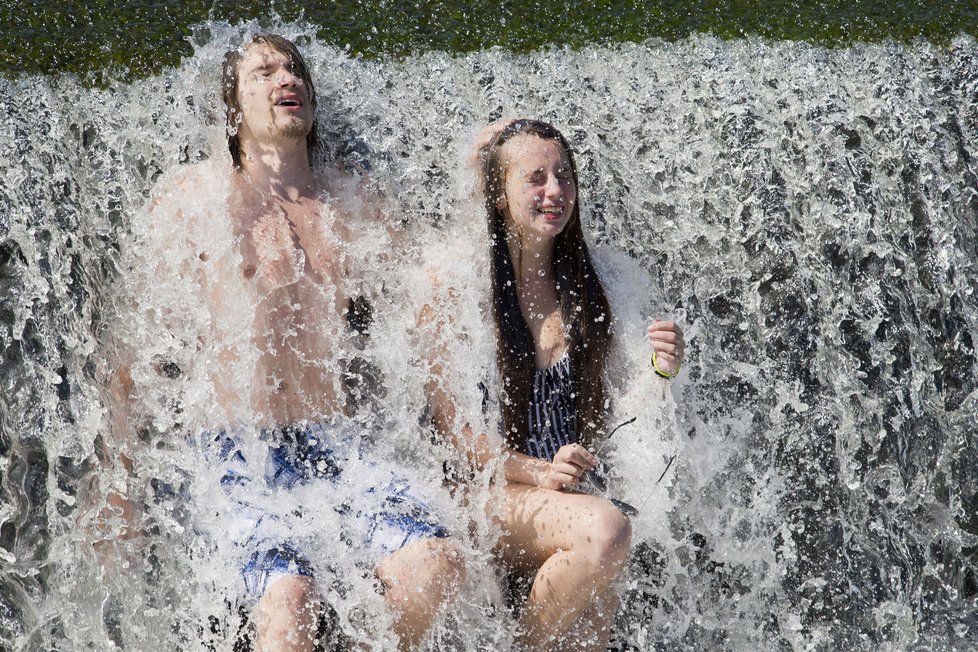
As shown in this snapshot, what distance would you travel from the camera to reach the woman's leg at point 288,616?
10.1ft

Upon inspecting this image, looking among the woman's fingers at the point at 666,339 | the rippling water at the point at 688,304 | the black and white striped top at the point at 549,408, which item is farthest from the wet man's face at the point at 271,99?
the woman's fingers at the point at 666,339

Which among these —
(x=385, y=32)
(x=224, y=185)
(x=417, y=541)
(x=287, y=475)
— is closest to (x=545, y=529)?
(x=417, y=541)

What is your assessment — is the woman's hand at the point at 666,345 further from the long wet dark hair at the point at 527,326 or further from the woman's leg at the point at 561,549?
the woman's leg at the point at 561,549

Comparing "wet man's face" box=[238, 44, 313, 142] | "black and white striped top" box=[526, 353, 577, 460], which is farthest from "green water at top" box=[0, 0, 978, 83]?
"black and white striped top" box=[526, 353, 577, 460]

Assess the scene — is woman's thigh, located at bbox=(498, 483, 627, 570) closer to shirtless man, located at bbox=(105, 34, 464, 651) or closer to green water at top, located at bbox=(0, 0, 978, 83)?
shirtless man, located at bbox=(105, 34, 464, 651)

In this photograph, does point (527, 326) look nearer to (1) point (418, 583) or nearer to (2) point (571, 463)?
(2) point (571, 463)

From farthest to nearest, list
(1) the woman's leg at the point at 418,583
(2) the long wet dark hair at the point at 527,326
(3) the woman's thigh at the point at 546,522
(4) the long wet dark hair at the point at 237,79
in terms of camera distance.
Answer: (4) the long wet dark hair at the point at 237,79, (2) the long wet dark hair at the point at 527,326, (3) the woman's thigh at the point at 546,522, (1) the woman's leg at the point at 418,583

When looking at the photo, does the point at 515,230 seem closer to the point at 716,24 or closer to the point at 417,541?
the point at 417,541

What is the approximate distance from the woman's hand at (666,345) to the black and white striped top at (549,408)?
27 cm

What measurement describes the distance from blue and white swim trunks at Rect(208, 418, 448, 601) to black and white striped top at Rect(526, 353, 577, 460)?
0.40m

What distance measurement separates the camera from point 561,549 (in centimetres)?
344

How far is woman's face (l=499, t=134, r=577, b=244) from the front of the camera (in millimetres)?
3613

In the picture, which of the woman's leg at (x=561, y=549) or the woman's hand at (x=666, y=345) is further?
the woman's hand at (x=666, y=345)

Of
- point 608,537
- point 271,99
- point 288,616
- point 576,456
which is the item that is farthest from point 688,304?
point 288,616
